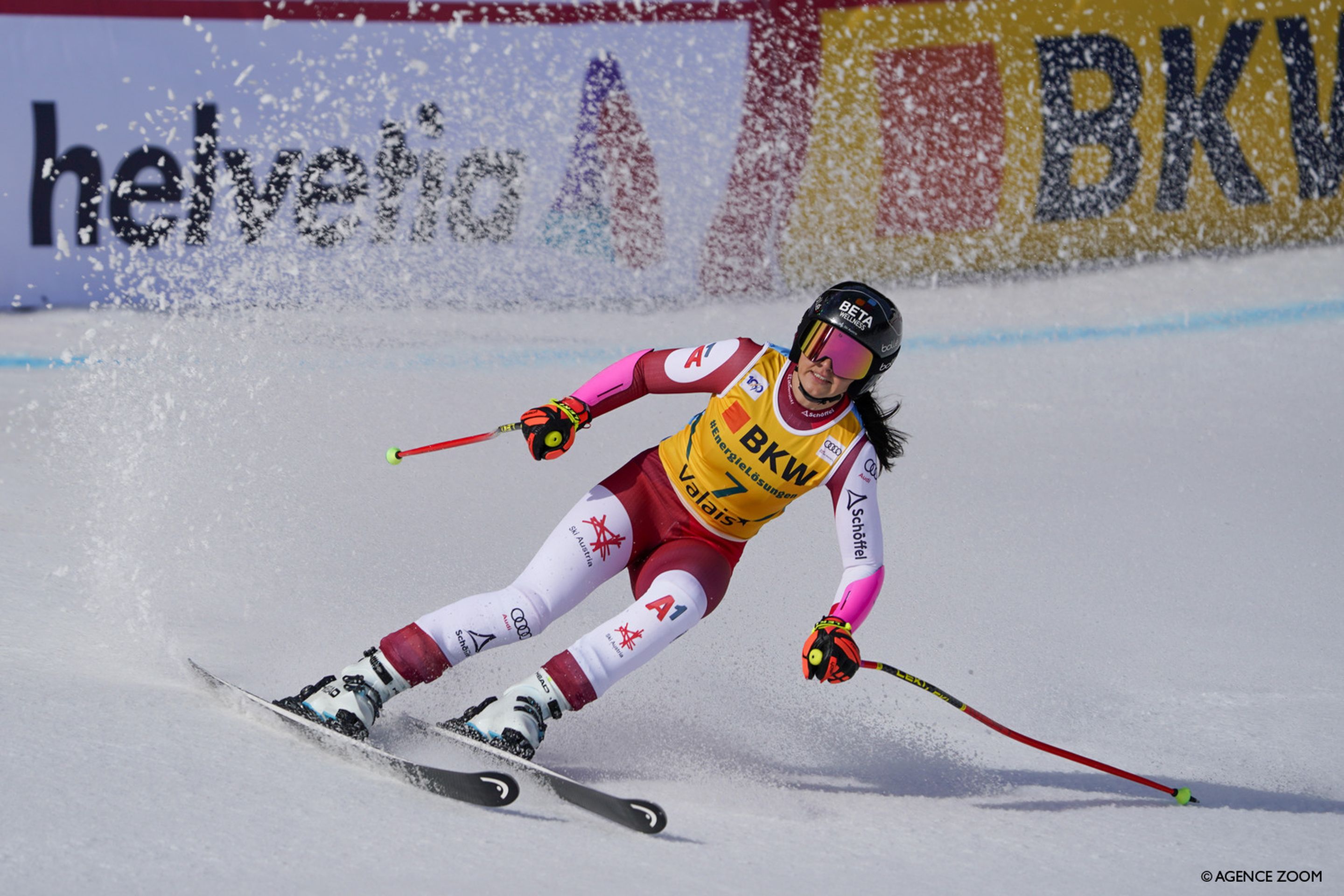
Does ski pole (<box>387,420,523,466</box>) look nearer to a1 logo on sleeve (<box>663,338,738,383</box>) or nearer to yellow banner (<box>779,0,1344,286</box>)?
a1 logo on sleeve (<box>663,338,738,383</box>)

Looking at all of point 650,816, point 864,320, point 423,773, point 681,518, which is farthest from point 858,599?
point 423,773

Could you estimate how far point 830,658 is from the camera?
9.56 feet

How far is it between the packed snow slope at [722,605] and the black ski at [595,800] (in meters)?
0.05

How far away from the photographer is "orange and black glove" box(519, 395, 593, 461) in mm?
3166

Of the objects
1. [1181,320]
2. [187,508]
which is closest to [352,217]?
[187,508]

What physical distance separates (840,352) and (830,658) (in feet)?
2.39

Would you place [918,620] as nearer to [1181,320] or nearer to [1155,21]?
[1181,320]

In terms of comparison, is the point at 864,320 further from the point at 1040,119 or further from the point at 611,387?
the point at 1040,119

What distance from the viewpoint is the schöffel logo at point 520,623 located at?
309cm

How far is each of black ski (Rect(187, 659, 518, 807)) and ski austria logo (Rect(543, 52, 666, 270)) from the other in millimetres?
5049

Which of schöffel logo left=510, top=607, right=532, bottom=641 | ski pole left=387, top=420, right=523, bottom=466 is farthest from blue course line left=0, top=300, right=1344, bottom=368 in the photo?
schöffel logo left=510, top=607, right=532, bottom=641

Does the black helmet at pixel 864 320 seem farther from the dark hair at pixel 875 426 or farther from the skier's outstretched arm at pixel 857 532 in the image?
the skier's outstretched arm at pixel 857 532

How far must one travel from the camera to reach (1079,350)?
7.32 metres

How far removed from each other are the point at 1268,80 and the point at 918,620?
5.32 meters
